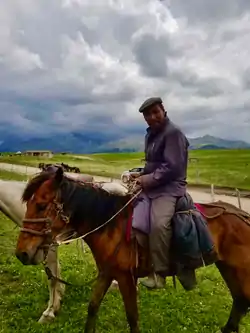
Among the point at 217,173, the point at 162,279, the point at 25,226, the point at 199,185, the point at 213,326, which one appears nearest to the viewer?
the point at 25,226

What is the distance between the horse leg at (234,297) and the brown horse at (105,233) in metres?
0.02

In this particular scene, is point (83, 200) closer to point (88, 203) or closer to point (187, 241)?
point (88, 203)

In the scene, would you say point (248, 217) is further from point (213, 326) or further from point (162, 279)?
point (213, 326)

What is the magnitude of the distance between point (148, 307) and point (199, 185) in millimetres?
24847

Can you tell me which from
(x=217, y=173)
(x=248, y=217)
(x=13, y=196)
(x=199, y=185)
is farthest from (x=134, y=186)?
(x=217, y=173)

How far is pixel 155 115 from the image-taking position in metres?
5.72

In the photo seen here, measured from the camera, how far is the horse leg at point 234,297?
639cm

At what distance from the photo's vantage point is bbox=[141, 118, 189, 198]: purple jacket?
18.2 ft

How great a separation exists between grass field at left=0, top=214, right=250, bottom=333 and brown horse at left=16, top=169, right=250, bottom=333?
1.14 meters

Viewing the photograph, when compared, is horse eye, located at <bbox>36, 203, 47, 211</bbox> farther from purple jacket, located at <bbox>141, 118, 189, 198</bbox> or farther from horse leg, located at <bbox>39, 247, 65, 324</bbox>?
horse leg, located at <bbox>39, 247, 65, 324</bbox>

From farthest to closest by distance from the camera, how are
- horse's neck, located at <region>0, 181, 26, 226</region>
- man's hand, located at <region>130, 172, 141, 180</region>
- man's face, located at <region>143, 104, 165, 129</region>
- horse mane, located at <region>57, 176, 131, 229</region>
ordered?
horse's neck, located at <region>0, 181, 26, 226</region> → man's hand, located at <region>130, 172, 141, 180</region> → man's face, located at <region>143, 104, 165, 129</region> → horse mane, located at <region>57, 176, 131, 229</region>

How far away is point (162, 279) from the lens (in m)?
6.14

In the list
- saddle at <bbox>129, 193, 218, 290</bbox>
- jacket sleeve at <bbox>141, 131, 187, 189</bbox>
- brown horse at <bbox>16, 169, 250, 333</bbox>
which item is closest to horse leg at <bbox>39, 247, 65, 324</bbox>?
brown horse at <bbox>16, 169, 250, 333</bbox>

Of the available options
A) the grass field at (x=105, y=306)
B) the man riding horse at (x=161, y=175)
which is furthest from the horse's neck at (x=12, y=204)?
the man riding horse at (x=161, y=175)
